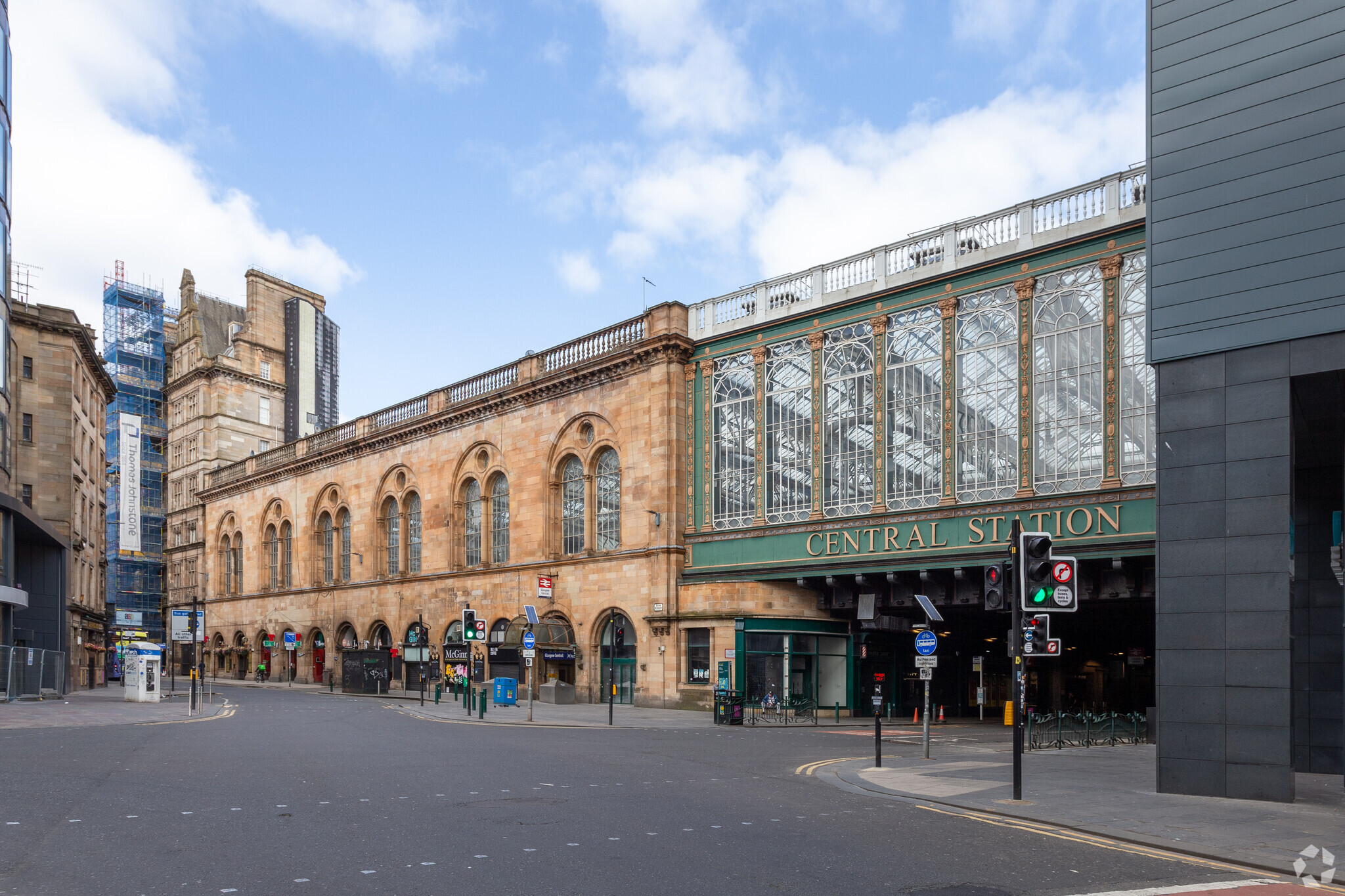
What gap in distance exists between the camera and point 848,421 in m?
35.6

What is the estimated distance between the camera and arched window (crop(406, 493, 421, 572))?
56406 mm

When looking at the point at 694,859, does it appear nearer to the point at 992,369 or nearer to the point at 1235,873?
the point at 1235,873

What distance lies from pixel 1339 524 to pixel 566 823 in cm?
1389

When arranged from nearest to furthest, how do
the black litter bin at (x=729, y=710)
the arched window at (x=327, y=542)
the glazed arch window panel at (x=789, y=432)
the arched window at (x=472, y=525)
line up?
the black litter bin at (x=729, y=710), the glazed arch window panel at (x=789, y=432), the arched window at (x=472, y=525), the arched window at (x=327, y=542)

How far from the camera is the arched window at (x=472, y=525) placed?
52.0 metres

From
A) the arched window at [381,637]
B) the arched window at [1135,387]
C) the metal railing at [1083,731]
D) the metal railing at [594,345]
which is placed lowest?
the arched window at [381,637]

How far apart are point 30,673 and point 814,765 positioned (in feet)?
103

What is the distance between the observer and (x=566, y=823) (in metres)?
11.6

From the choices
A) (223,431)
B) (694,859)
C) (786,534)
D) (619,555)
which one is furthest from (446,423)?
(694,859)

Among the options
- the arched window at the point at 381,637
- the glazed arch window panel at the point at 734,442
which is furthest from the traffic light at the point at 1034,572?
the arched window at the point at 381,637

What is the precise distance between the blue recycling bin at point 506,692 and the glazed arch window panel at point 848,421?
1456 centimetres

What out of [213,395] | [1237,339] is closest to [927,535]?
[1237,339]

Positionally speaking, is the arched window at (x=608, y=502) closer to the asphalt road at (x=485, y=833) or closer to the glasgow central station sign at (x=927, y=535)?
the glasgow central station sign at (x=927, y=535)

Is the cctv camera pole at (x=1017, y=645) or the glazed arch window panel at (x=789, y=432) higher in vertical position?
the glazed arch window panel at (x=789, y=432)
